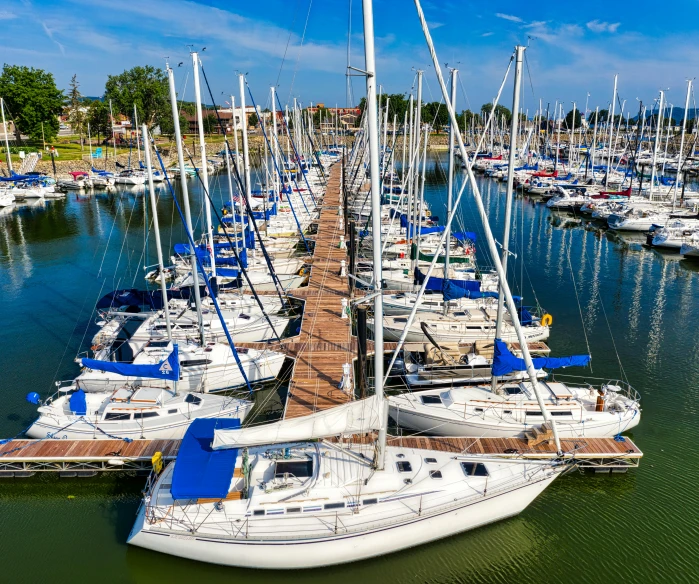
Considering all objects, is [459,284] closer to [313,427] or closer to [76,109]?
[313,427]

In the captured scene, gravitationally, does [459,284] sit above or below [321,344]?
above

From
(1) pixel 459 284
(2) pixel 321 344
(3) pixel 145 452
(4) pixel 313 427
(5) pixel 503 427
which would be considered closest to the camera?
(4) pixel 313 427

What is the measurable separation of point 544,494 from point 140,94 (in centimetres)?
12250

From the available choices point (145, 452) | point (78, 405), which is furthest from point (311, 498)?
point (78, 405)

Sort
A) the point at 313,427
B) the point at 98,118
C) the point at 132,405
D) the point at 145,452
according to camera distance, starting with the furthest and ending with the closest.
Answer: the point at 98,118 → the point at 132,405 → the point at 145,452 → the point at 313,427

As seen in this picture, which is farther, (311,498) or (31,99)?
(31,99)

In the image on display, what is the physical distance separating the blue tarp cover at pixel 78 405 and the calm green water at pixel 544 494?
7.68ft

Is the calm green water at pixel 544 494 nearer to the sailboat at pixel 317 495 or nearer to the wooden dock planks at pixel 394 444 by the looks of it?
the wooden dock planks at pixel 394 444

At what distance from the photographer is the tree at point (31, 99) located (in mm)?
91812

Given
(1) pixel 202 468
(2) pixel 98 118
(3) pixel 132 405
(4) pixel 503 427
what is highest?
(2) pixel 98 118

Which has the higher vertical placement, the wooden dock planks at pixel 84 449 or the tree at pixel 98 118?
the tree at pixel 98 118

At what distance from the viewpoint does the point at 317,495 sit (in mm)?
14883

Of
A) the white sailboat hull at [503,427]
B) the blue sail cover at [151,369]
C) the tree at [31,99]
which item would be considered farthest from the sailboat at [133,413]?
the tree at [31,99]

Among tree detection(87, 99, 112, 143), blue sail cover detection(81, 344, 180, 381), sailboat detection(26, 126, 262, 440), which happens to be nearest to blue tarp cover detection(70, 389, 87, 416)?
sailboat detection(26, 126, 262, 440)
